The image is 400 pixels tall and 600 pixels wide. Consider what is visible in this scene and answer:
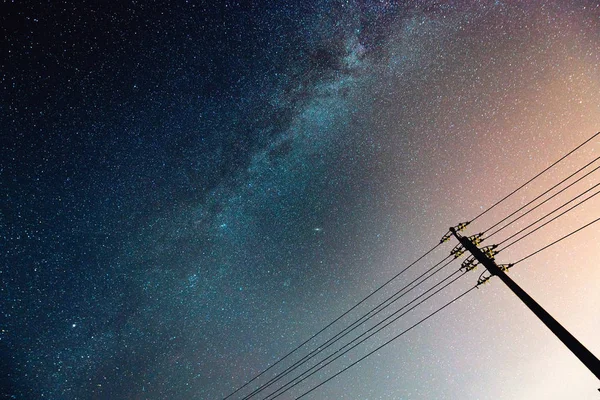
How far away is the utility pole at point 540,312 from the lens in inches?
199

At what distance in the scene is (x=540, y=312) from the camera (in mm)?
5758

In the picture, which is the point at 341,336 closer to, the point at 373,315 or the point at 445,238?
the point at 373,315

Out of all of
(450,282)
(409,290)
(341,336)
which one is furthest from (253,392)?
(450,282)

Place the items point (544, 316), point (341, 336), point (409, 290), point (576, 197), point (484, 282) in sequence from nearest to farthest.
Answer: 1. point (544, 316)
2. point (576, 197)
3. point (484, 282)
4. point (409, 290)
5. point (341, 336)

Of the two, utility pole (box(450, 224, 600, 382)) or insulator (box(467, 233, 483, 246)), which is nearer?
utility pole (box(450, 224, 600, 382))

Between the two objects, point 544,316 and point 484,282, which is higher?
point 484,282

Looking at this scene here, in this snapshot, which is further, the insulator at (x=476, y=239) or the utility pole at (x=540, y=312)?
the insulator at (x=476, y=239)

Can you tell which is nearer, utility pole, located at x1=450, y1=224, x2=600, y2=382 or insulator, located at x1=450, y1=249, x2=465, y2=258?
utility pole, located at x1=450, y1=224, x2=600, y2=382

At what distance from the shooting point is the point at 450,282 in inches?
308

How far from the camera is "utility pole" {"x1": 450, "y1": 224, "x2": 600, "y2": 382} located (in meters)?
5.07

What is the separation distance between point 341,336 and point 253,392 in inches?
197

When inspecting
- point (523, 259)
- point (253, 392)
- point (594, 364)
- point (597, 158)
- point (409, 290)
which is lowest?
point (594, 364)

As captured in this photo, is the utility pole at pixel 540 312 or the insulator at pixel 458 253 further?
the insulator at pixel 458 253

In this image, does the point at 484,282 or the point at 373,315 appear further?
the point at 373,315
